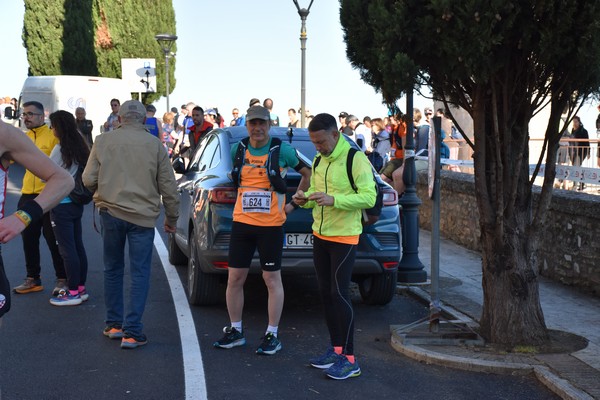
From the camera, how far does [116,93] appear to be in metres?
32.0

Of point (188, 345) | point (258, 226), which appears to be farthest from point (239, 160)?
point (188, 345)

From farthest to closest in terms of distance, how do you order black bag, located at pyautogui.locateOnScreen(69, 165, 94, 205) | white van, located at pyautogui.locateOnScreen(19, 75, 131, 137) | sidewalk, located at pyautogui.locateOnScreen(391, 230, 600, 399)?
1. white van, located at pyautogui.locateOnScreen(19, 75, 131, 137)
2. black bag, located at pyautogui.locateOnScreen(69, 165, 94, 205)
3. sidewalk, located at pyautogui.locateOnScreen(391, 230, 600, 399)

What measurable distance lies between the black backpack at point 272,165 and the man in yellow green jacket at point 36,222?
2.59m

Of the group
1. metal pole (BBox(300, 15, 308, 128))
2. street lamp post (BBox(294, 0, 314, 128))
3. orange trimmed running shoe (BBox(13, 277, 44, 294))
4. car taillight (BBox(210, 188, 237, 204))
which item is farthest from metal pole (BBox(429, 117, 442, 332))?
metal pole (BBox(300, 15, 308, 128))

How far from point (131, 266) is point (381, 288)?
2.59 metres

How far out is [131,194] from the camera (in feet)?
23.4

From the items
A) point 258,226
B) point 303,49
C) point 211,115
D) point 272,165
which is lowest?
point 258,226

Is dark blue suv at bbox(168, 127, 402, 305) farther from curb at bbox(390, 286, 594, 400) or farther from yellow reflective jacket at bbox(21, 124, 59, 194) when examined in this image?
yellow reflective jacket at bbox(21, 124, 59, 194)

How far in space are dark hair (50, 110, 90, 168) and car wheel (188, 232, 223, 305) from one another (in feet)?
4.34

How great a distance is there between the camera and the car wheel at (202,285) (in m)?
8.38

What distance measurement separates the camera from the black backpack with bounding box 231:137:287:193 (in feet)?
22.9

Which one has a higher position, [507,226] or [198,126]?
[198,126]

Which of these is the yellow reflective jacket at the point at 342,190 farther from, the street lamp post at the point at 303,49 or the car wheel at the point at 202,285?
the street lamp post at the point at 303,49

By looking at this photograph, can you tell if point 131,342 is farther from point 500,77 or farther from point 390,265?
point 500,77
